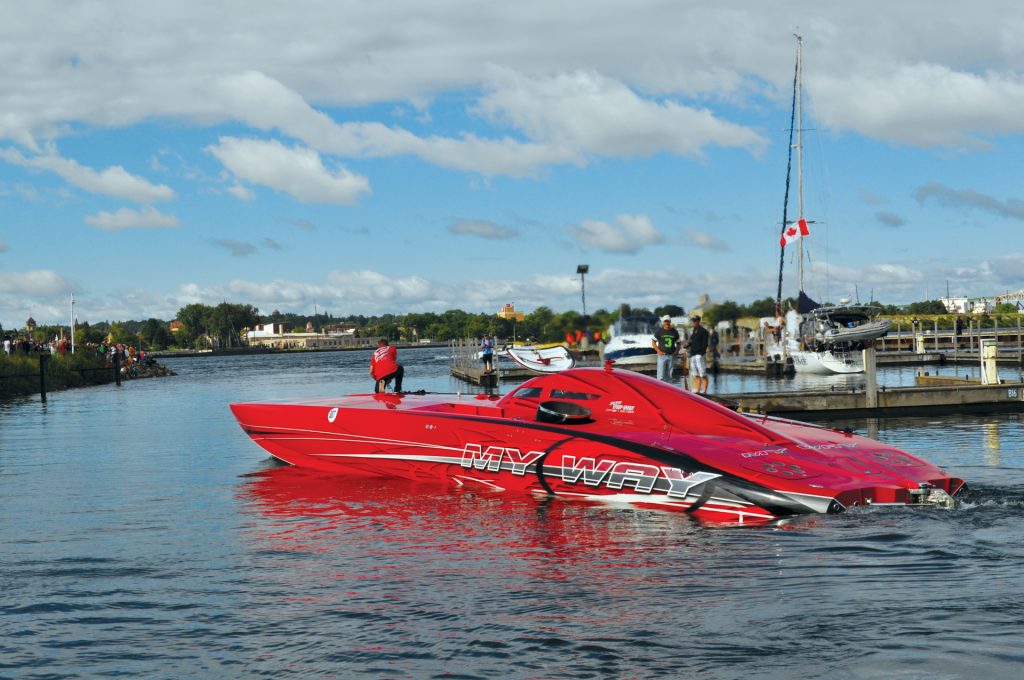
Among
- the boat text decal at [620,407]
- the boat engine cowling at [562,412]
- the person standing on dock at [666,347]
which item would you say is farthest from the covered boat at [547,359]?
the boat text decal at [620,407]

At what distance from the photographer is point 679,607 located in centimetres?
625

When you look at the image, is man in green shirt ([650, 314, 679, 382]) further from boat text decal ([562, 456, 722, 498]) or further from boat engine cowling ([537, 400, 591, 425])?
boat text decal ([562, 456, 722, 498])

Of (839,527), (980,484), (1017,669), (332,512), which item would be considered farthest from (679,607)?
(980,484)

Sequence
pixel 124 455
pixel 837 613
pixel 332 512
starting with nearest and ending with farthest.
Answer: pixel 837 613
pixel 332 512
pixel 124 455

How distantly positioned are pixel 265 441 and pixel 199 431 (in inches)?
271

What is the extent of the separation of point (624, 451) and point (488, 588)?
3.27 metres

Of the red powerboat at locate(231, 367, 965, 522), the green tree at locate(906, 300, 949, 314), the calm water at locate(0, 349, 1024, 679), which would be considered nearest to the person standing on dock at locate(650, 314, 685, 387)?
the red powerboat at locate(231, 367, 965, 522)

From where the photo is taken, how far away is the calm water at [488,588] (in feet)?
17.7

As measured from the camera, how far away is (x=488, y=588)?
22.4ft

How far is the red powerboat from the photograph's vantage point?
891 centimetres

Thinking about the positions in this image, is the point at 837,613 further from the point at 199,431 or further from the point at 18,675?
the point at 199,431

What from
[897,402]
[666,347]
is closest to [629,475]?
[897,402]

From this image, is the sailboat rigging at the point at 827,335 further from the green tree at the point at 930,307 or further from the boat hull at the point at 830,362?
the green tree at the point at 930,307

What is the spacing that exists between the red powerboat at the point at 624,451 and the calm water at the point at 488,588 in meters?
0.27
